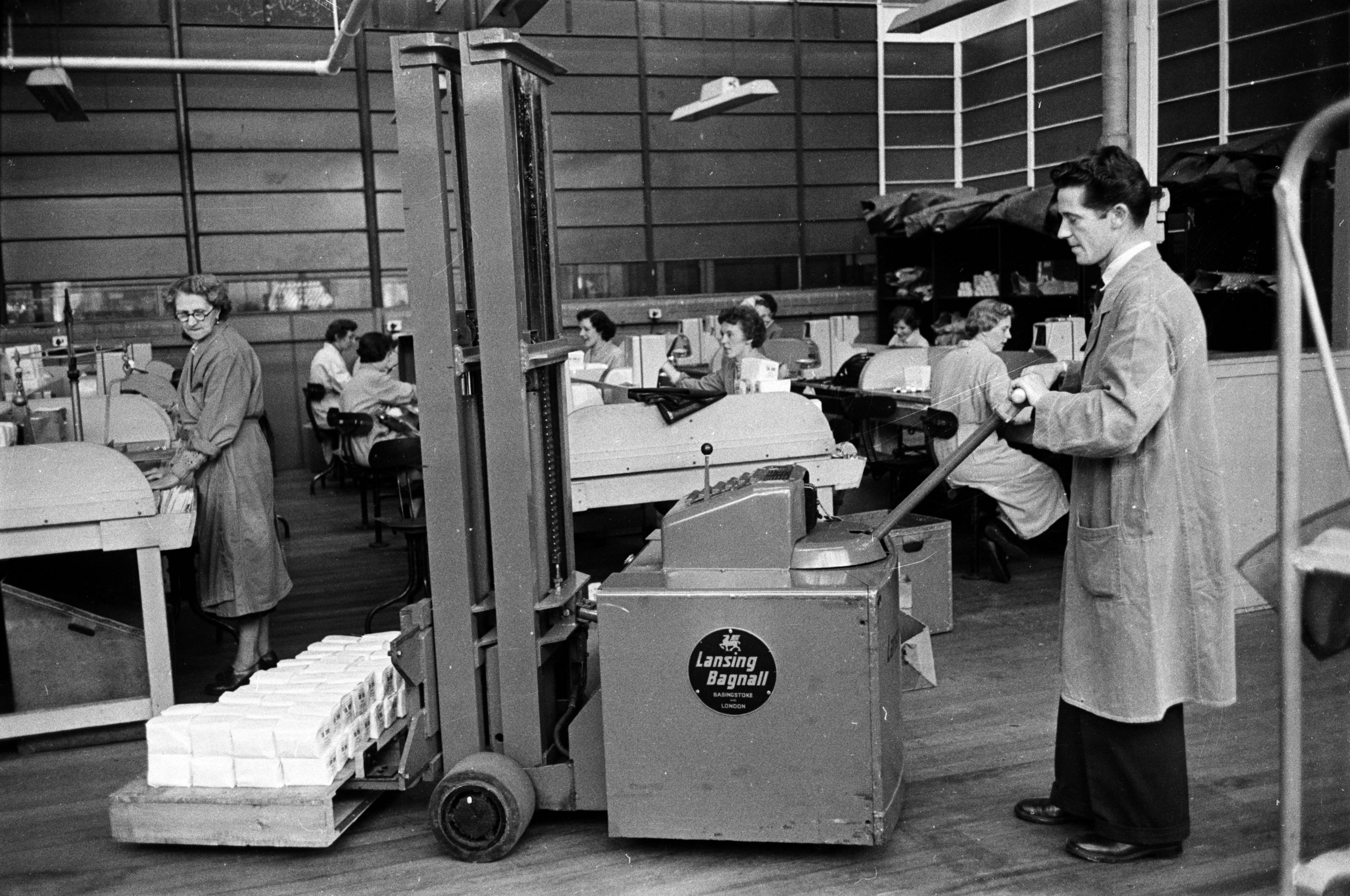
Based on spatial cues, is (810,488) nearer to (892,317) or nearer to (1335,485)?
(1335,485)

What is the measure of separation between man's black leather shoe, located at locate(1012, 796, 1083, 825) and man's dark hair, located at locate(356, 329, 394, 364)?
4.96 metres

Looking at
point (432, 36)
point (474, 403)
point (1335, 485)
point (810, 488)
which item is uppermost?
point (432, 36)

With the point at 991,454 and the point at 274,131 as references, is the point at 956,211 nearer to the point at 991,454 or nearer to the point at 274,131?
the point at 991,454

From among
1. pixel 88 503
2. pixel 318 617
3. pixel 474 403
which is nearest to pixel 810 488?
pixel 474 403

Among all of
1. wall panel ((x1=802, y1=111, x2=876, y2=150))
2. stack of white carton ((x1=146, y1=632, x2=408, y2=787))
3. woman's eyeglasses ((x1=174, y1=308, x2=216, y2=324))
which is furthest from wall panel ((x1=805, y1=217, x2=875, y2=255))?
stack of white carton ((x1=146, y1=632, x2=408, y2=787))

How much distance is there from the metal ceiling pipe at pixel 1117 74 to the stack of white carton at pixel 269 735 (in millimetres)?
4306

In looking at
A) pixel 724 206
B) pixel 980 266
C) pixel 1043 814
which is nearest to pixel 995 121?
pixel 980 266

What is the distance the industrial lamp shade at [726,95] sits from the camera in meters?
8.96

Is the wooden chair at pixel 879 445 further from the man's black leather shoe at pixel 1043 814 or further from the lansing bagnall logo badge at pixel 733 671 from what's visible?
the lansing bagnall logo badge at pixel 733 671

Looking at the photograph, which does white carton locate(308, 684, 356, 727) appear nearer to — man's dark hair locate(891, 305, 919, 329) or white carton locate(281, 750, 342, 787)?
white carton locate(281, 750, 342, 787)

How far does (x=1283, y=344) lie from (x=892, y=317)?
7104 millimetres

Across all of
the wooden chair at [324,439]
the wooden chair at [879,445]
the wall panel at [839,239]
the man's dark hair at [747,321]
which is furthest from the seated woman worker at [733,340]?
the wall panel at [839,239]

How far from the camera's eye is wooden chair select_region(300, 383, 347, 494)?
28.5 ft

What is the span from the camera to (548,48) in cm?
1188
